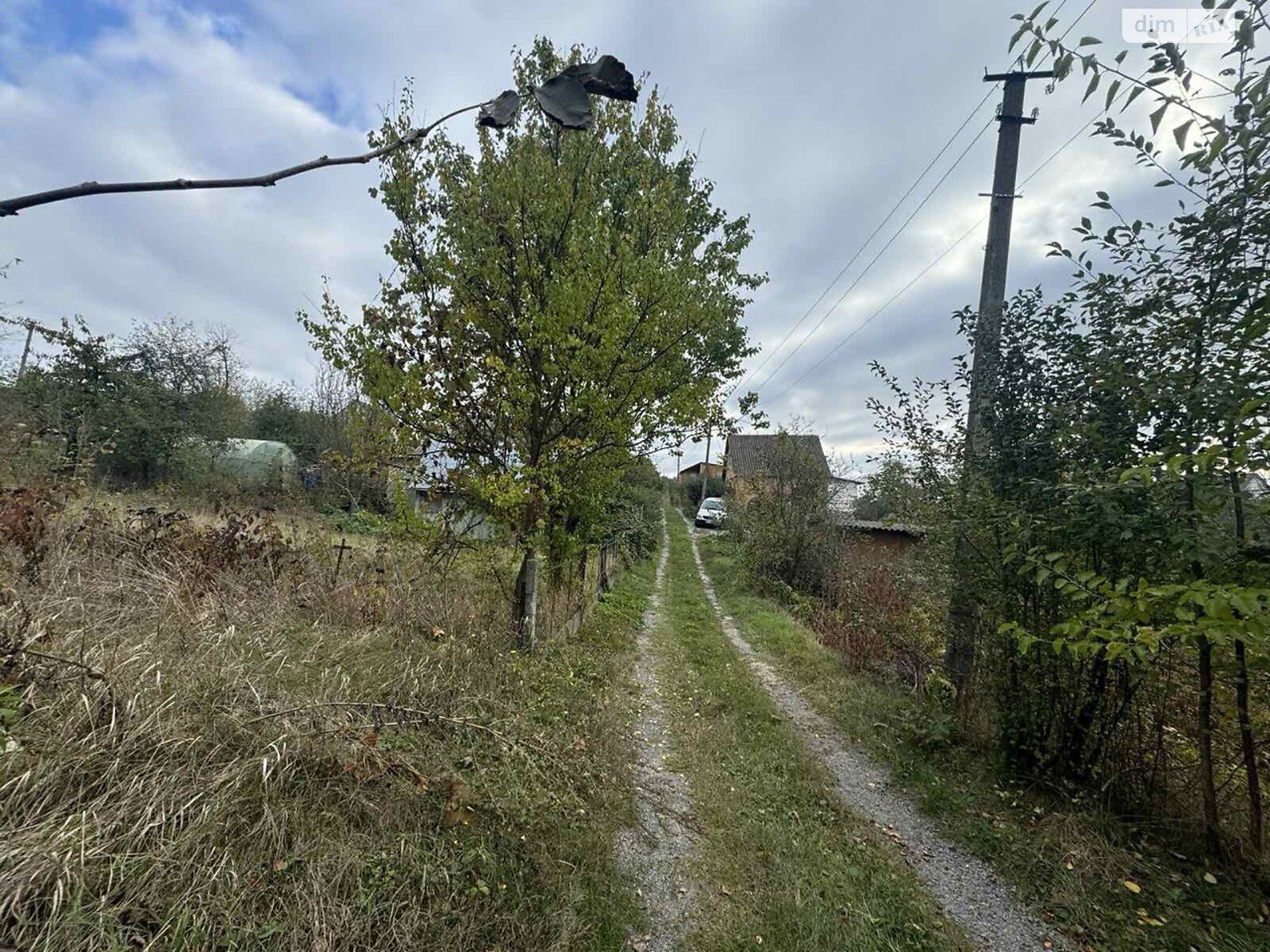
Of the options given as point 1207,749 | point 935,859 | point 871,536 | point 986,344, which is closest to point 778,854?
point 935,859

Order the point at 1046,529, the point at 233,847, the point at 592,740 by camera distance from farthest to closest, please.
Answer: the point at 592,740, the point at 1046,529, the point at 233,847

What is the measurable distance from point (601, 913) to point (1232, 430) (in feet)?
13.0

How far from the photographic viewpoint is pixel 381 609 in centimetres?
466

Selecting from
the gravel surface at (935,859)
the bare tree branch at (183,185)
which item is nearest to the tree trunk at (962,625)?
the gravel surface at (935,859)

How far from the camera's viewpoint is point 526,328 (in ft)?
13.9

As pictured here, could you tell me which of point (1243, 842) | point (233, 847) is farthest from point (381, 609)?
point (1243, 842)

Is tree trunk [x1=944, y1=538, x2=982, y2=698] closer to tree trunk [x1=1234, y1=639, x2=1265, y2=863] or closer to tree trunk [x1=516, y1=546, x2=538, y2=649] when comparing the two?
tree trunk [x1=1234, y1=639, x2=1265, y2=863]

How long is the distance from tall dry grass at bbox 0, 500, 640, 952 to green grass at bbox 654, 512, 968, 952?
0.62 metres

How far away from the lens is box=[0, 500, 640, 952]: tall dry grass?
5.81 feet

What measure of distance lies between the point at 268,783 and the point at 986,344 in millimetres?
5838

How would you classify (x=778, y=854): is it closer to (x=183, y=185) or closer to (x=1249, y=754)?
(x=1249, y=754)

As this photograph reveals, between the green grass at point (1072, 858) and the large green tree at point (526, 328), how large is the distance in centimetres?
364

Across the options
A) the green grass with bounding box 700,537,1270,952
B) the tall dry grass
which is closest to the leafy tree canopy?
the tall dry grass

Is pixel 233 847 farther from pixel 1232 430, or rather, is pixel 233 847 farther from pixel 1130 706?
pixel 1130 706
